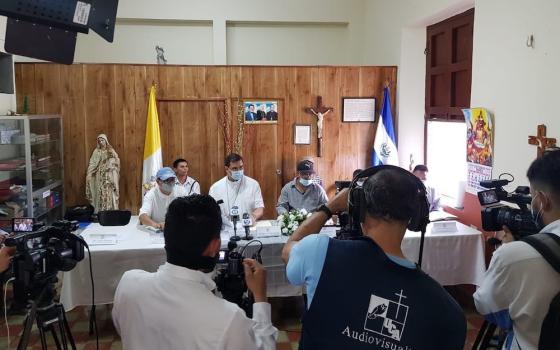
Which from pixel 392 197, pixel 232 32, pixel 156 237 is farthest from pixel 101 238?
pixel 232 32

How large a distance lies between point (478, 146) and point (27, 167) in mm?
4247

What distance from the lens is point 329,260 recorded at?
1.31 meters

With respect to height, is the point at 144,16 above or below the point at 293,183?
above

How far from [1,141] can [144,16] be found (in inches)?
109

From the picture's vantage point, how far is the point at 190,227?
57.1 inches

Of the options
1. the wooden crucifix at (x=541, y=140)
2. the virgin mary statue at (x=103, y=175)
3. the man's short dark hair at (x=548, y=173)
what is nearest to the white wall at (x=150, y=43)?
the virgin mary statue at (x=103, y=175)

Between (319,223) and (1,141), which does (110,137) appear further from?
(319,223)

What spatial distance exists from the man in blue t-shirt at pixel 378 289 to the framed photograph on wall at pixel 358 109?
16.1 ft

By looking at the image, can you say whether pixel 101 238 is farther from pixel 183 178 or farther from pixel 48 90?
pixel 48 90

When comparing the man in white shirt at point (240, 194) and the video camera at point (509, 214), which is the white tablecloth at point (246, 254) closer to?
the man in white shirt at point (240, 194)

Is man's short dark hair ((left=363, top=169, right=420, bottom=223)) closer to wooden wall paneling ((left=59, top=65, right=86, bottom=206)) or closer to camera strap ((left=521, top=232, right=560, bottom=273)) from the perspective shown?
camera strap ((left=521, top=232, right=560, bottom=273))

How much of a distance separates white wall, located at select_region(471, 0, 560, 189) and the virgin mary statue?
12.6 feet

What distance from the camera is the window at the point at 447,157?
5270 mm

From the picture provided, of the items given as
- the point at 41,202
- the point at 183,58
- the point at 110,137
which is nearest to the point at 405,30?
the point at 183,58
